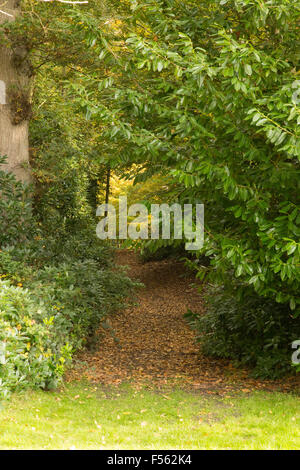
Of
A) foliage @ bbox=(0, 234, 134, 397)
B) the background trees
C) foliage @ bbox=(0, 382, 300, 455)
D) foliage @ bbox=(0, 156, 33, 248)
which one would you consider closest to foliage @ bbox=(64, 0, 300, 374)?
the background trees

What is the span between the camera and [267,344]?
26.4ft

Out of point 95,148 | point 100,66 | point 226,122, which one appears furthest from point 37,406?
point 95,148

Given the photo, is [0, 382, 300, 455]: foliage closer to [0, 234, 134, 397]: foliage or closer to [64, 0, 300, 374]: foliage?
[0, 234, 134, 397]: foliage

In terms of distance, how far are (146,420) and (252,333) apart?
351 cm

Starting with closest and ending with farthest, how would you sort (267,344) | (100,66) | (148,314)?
1. (267,344)
2. (100,66)
3. (148,314)

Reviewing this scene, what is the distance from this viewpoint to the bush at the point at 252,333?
7785mm

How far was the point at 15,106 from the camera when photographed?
979cm

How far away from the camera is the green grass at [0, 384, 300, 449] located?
4594 mm

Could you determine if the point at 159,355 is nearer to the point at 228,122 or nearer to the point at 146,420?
the point at 146,420

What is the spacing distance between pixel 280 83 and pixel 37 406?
4429mm

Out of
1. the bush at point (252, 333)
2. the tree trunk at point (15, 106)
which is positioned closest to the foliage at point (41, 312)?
the tree trunk at point (15, 106)

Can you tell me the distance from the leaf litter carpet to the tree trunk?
150 inches

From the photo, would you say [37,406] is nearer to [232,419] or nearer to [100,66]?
[232,419]

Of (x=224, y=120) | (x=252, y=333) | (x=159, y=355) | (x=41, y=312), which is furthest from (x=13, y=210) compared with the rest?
(x=224, y=120)
